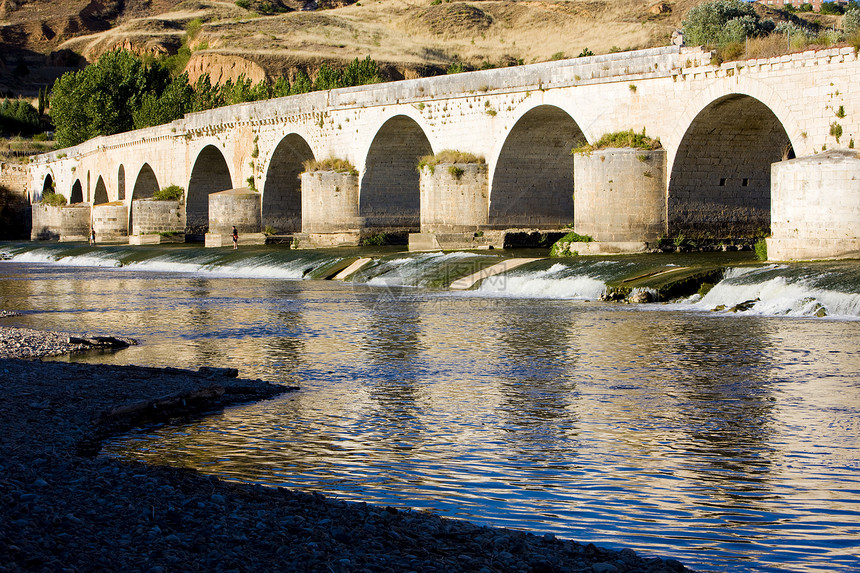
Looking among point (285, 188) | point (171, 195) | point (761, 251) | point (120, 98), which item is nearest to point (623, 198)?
point (761, 251)

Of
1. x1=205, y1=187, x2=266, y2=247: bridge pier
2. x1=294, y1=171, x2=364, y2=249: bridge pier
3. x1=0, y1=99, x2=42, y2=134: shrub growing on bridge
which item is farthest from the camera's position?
x1=0, y1=99, x2=42, y2=134: shrub growing on bridge

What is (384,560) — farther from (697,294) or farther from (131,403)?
(697,294)

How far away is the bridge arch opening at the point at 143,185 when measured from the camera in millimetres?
46062

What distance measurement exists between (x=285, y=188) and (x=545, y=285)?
19924 mm

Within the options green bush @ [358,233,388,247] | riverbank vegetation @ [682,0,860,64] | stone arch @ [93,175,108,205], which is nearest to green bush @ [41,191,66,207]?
stone arch @ [93,175,108,205]

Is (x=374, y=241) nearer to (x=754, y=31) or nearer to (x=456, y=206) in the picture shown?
(x=456, y=206)

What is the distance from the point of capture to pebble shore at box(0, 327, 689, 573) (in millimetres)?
4277

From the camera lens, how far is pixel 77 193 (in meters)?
56.7

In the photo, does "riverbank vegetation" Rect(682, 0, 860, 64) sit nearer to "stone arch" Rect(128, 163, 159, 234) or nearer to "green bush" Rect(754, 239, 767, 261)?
"green bush" Rect(754, 239, 767, 261)

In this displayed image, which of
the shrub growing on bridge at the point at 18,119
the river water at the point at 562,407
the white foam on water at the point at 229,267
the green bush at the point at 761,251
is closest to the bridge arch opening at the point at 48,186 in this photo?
the shrub growing on bridge at the point at 18,119

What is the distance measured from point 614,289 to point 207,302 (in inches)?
290

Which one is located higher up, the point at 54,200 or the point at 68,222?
the point at 54,200

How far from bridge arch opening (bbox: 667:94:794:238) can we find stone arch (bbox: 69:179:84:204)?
42192 mm

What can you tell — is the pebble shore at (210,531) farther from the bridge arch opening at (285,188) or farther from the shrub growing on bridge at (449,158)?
the bridge arch opening at (285,188)
